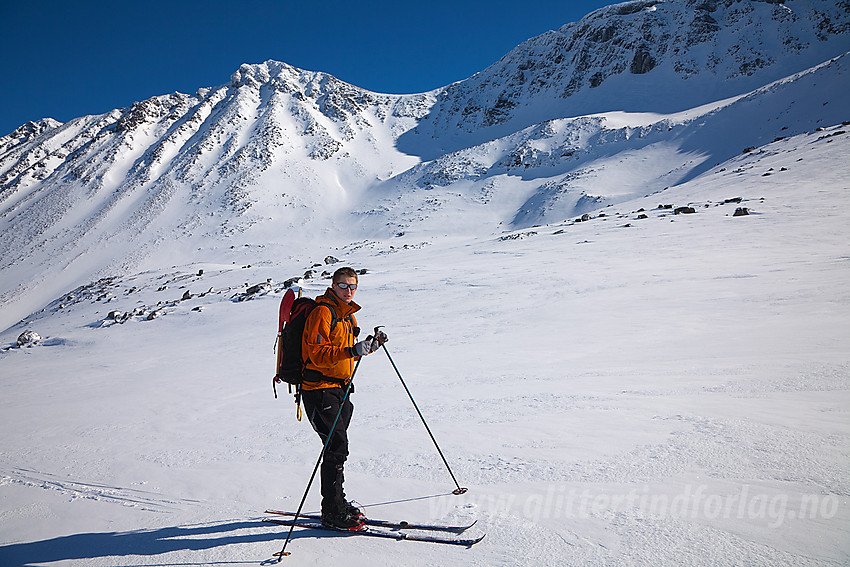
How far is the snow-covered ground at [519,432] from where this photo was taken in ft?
10.5

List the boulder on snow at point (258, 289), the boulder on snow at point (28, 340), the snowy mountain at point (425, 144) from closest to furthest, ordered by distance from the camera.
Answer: the boulder on snow at point (28, 340), the boulder on snow at point (258, 289), the snowy mountain at point (425, 144)

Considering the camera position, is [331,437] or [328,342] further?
[331,437]

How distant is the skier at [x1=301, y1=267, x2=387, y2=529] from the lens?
3496 millimetres

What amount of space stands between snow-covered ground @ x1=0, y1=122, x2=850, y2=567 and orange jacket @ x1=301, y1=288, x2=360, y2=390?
138 cm

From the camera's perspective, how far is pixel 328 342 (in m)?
3.51

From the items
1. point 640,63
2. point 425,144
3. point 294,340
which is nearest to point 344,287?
point 294,340

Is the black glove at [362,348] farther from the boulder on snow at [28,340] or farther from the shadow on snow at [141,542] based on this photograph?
the boulder on snow at [28,340]

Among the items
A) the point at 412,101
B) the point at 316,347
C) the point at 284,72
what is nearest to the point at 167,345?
the point at 316,347

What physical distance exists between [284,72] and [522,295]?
12175 centimetres

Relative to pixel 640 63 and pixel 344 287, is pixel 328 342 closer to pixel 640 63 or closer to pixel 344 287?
pixel 344 287

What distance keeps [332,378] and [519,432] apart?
263 centimetres

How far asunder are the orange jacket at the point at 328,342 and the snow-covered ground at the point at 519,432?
54.2 inches

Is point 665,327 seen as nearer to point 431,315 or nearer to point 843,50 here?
point 431,315

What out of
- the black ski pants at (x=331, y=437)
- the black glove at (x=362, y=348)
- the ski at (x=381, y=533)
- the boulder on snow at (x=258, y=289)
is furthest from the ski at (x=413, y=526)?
the boulder on snow at (x=258, y=289)
